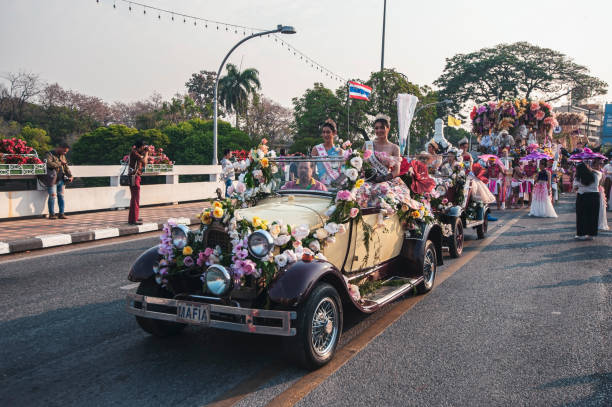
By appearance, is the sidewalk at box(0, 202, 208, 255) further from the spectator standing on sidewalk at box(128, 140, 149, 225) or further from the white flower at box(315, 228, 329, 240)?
the white flower at box(315, 228, 329, 240)

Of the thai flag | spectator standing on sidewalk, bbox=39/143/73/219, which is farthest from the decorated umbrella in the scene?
the thai flag

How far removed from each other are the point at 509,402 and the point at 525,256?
5974 millimetres

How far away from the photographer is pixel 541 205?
15406 mm

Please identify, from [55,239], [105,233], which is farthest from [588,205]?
[55,239]

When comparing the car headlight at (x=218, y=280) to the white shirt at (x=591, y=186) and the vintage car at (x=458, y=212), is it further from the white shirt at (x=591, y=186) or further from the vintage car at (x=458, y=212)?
the white shirt at (x=591, y=186)

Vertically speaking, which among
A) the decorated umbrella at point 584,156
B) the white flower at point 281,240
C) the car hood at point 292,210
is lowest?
the white flower at point 281,240

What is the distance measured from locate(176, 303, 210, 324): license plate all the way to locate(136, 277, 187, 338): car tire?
0.57 m

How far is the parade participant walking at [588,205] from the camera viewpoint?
10.6m

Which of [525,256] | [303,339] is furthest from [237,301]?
[525,256]

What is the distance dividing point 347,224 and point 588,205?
8.42 m

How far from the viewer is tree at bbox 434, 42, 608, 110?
Result: 171 feet

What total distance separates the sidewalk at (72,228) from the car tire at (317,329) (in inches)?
277

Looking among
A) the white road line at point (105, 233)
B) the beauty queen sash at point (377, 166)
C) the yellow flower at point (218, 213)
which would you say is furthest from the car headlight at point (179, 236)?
the white road line at point (105, 233)

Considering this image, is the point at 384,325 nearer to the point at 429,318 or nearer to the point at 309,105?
the point at 429,318
